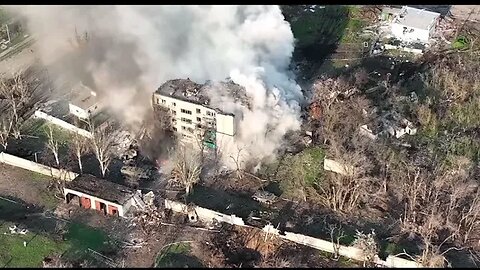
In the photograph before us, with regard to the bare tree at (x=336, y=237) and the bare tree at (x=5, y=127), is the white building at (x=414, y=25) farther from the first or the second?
the bare tree at (x=5, y=127)

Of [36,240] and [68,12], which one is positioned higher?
[68,12]

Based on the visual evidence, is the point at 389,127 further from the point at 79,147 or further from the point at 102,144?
the point at 79,147

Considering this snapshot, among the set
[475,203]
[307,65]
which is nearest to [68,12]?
[307,65]

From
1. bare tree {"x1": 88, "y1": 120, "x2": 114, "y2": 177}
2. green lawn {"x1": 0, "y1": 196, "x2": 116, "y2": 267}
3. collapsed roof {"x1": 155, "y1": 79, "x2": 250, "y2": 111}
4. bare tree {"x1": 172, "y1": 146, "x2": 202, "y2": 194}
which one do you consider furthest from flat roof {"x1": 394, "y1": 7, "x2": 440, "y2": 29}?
green lawn {"x1": 0, "y1": 196, "x2": 116, "y2": 267}

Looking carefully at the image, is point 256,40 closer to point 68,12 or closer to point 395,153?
point 395,153

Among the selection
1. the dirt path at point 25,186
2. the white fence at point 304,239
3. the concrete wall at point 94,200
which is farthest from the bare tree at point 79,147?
the white fence at point 304,239

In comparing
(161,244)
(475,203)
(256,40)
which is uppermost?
(256,40)

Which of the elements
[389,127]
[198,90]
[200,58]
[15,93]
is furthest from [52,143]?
[389,127]
